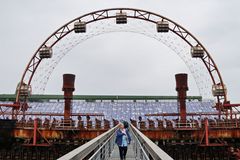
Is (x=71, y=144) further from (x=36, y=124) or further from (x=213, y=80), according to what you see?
(x=213, y=80)

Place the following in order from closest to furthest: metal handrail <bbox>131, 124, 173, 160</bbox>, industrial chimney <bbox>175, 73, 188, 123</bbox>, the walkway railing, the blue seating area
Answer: metal handrail <bbox>131, 124, 173, 160</bbox>, the walkway railing, industrial chimney <bbox>175, 73, 188, 123</bbox>, the blue seating area

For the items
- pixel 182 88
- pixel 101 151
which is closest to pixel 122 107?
pixel 182 88

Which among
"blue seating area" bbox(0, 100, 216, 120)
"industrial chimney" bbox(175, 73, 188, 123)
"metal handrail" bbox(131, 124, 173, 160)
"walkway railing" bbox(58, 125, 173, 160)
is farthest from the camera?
"blue seating area" bbox(0, 100, 216, 120)

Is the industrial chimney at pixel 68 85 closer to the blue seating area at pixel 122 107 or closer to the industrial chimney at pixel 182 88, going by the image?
the industrial chimney at pixel 182 88

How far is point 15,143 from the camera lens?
3559 cm

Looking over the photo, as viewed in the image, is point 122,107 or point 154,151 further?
point 122,107

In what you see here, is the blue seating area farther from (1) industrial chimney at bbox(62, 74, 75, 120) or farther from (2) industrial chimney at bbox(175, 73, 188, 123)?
(2) industrial chimney at bbox(175, 73, 188, 123)

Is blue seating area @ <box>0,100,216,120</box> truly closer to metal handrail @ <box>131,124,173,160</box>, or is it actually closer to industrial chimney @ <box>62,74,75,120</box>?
industrial chimney @ <box>62,74,75,120</box>

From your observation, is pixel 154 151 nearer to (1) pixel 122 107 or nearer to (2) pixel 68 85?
(2) pixel 68 85

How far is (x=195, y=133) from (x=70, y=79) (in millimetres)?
14866

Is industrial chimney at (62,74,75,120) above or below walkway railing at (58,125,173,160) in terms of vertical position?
above

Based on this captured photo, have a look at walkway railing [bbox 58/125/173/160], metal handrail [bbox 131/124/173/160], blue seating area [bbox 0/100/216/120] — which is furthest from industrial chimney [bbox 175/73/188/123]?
blue seating area [bbox 0/100/216/120]

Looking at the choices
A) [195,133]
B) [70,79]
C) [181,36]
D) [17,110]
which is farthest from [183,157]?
[17,110]

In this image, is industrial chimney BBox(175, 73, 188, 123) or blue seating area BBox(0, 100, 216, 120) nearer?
industrial chimney BBox(175, 73, 188, 123)
